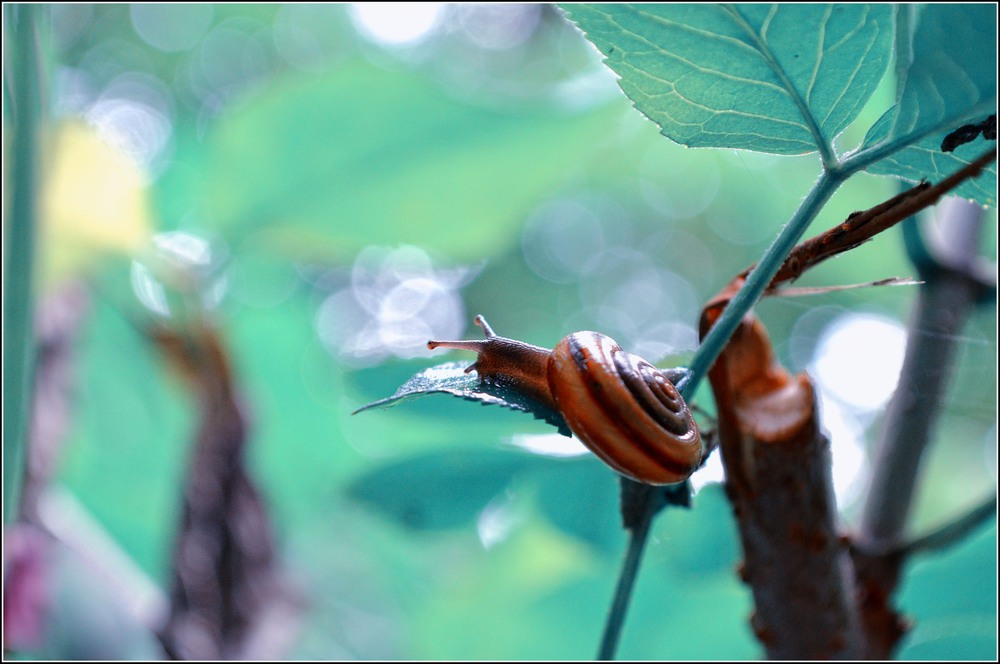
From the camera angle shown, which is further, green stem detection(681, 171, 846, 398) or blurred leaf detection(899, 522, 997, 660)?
blurred leaf detection(899, 522, 997, 660)

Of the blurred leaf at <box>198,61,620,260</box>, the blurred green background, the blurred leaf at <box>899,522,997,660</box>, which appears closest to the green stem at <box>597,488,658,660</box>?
the blurred green background

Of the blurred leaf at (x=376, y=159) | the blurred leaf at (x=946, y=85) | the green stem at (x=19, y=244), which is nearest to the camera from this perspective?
the blurred leaf at (x=946, y=85)

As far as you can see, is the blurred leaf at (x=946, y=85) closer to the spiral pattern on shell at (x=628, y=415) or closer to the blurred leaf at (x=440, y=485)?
the spiral pattern on shell at (x=628, y=415)

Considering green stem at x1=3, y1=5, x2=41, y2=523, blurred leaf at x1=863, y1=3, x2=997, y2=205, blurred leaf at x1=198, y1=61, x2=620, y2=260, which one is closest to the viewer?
blurred leaf at x1=863, y1=3, x2=997, y2=205

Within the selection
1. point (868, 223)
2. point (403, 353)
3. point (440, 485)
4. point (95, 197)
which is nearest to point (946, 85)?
point (868, 223)

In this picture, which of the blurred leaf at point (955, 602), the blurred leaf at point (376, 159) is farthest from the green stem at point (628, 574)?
the blurred leaf at point (376, 159)

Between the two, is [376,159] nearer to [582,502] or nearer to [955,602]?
[582,502]

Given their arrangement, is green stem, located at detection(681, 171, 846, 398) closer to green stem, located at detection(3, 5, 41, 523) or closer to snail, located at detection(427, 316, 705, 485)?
snail, located at detection(427, 316, 705, 485)
